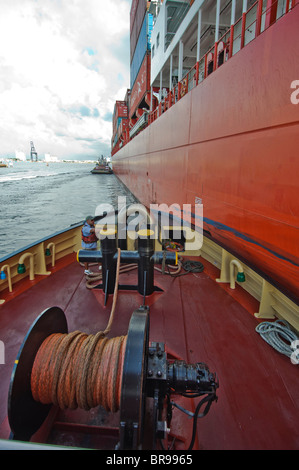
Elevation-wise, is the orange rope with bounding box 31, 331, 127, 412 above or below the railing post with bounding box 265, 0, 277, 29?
below

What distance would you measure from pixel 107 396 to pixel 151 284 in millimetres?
1896

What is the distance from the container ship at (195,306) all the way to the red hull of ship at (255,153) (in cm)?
2

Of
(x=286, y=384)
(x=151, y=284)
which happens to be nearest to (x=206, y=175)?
(x=151, y=284)

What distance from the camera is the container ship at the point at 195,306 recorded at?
1.59 meters

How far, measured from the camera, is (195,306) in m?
3.21

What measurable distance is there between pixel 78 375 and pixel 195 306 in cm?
189

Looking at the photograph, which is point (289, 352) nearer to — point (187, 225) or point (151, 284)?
point (151, 284)

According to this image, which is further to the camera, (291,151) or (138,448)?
(291,151)

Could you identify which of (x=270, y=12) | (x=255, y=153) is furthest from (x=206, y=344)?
(x=270, y=12)

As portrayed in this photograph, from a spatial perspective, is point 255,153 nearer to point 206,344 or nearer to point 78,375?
point 206,344

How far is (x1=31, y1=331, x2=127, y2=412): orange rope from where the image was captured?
1.63 meters

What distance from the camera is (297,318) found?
2.61 meters

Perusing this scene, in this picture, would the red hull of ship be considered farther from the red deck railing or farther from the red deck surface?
the red deck surface

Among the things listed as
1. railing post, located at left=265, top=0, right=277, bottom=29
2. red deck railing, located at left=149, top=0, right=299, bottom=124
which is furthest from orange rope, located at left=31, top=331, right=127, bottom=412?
railing post, located at left=265, top=0, right=277, bottom=29
